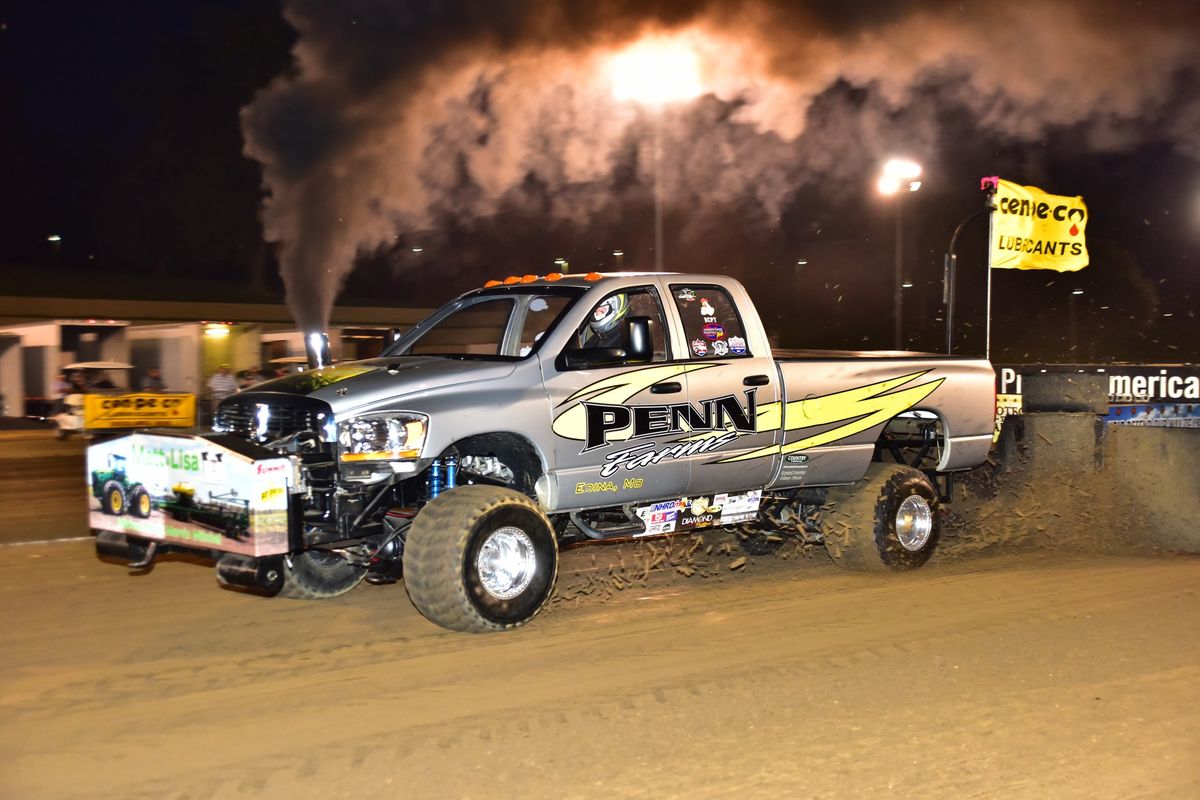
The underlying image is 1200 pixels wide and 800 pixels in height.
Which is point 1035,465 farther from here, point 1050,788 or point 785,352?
point 1050,788

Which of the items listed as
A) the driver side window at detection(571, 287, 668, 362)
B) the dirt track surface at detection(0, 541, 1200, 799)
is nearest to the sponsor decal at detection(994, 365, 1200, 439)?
the dirt track surface at detection(0, 541, 1200, 799)

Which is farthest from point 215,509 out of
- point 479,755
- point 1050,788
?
point 1050,788

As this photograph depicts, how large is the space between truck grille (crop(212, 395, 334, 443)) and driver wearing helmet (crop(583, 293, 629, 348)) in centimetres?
214

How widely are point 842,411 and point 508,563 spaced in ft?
10.5

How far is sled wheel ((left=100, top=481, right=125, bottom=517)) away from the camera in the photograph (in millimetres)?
7090

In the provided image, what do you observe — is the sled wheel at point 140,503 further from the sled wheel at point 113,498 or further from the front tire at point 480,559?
the front tire at point 480,559

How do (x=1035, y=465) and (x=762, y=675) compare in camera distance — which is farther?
(x=1035, y=465)

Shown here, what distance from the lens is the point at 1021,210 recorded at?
57.0 ft

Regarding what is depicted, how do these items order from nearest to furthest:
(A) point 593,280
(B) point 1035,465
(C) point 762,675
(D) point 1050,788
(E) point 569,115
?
1. (D) point 1050,788
2. (C) point 762,675
3. (A) point 593,280
4. (B) point 1035,465
5. (E) point 569,115

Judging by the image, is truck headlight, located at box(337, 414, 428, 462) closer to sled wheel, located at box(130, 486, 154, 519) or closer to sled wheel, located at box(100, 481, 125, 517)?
sled wheel, located at box(130, 486, 154, 519)

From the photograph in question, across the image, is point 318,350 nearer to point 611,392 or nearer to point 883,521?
point 611,392

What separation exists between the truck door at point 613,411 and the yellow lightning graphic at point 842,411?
0.71 m

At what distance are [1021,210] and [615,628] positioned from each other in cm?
A: 1238

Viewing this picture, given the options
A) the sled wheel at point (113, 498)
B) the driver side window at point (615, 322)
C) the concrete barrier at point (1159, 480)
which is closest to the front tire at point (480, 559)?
the driver side window at point (615, 322)
